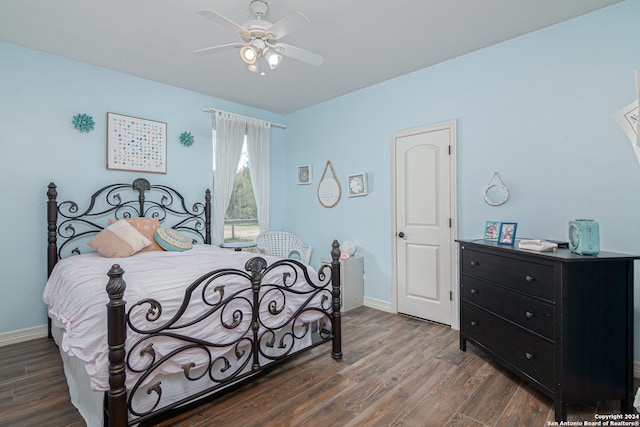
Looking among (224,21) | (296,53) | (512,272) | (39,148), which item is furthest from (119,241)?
(512,272)

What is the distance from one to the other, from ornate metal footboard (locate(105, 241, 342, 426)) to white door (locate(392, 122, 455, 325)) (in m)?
1.31

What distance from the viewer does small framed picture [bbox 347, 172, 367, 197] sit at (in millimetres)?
3980

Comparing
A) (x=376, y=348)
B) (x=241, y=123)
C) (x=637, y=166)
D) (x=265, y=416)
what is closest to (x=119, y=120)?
(x=241, y=123)

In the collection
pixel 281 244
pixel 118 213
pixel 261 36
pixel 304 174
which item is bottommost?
pixel 281 244

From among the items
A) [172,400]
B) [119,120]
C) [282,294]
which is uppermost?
[119,120]

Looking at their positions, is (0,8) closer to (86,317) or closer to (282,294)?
(86,317)

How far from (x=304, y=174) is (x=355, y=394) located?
10.7 ft

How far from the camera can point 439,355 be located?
2.65 metres

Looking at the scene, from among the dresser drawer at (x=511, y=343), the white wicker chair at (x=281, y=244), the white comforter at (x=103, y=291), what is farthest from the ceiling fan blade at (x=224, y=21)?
the white wicker chair at (x=281, y=244)

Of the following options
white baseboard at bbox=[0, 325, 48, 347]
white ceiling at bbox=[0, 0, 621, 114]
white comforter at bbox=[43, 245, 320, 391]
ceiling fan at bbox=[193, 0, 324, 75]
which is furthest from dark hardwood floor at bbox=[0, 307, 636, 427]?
white ceiling at bbox=[0, 0, 621, 114]

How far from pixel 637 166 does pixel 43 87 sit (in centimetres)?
510

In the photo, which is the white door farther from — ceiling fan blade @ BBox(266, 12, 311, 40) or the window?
the window

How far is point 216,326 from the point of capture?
1931 millimetres

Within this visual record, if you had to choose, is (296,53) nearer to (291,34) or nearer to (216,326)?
(291,34)
